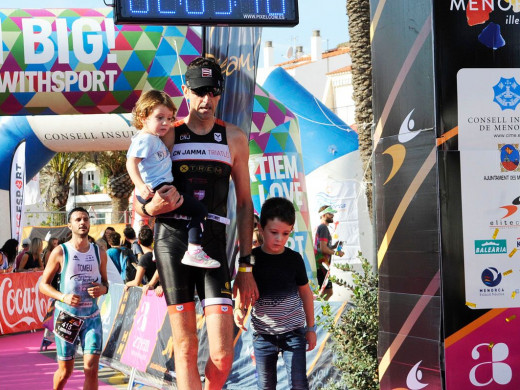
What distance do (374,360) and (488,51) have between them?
7.48ft

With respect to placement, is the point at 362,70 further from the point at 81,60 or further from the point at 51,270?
the point at 51,270

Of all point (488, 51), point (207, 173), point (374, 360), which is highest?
point (488, 51)

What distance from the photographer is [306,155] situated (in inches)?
800

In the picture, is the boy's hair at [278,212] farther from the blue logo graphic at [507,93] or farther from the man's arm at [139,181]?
the blue logo graphic at [507,93]

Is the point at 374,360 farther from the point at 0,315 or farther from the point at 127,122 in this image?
the point at 0,315

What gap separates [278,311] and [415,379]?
989 millimetres

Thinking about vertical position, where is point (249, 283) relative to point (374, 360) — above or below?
above

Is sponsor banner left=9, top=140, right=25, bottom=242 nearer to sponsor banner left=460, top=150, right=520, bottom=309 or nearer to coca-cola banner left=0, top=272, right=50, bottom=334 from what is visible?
coca-cola banner left=0, top=272, right=50, bottom=334

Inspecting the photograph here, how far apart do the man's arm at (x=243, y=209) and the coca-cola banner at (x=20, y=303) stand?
Result: 11.1 m

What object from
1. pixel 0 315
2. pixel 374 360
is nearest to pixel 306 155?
pixel 0 315

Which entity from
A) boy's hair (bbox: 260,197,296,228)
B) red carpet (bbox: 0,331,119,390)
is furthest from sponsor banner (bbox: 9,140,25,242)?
boy's hair (bbox: 260,197,296,228)

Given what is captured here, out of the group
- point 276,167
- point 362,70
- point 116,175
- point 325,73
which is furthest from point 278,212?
point 325,73

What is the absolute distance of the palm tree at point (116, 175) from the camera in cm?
3300

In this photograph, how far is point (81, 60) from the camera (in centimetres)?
1149
